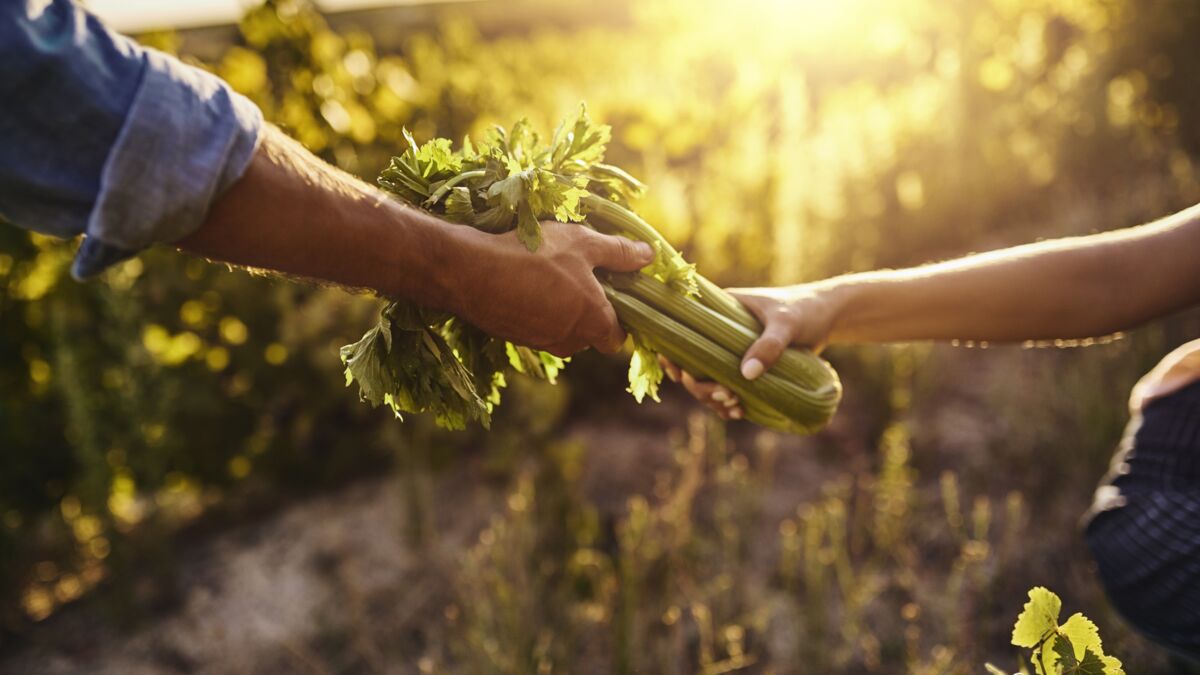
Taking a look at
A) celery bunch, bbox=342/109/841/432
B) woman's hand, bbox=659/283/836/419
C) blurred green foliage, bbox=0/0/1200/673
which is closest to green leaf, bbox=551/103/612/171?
celery bunch, bbox=342/109/841/432

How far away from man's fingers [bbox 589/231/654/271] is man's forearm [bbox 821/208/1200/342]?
0.41 meters

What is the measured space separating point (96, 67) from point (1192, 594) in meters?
1.90

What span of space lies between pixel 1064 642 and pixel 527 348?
3.29 ft

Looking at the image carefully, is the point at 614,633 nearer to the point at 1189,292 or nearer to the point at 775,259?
the point at 1189,292

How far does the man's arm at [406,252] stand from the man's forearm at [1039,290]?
536 mm

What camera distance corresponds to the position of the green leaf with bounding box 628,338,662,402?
5.36 feet

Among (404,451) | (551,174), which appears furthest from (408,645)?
(551,174)

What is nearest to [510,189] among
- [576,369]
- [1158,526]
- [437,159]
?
[437,159]

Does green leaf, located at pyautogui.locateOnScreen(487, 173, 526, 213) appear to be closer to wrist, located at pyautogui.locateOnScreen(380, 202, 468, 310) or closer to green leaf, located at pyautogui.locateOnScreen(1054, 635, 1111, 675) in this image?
wrist, located at pyautogui.locateOnScreen(380, 202, 468, 310)

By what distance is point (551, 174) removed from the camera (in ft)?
4.71

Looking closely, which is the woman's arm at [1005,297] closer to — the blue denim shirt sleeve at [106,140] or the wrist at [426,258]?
the wrist at [426,258]

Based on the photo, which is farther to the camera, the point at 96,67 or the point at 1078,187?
the point at 1078,187

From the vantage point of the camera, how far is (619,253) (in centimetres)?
157

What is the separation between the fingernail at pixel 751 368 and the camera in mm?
1629
